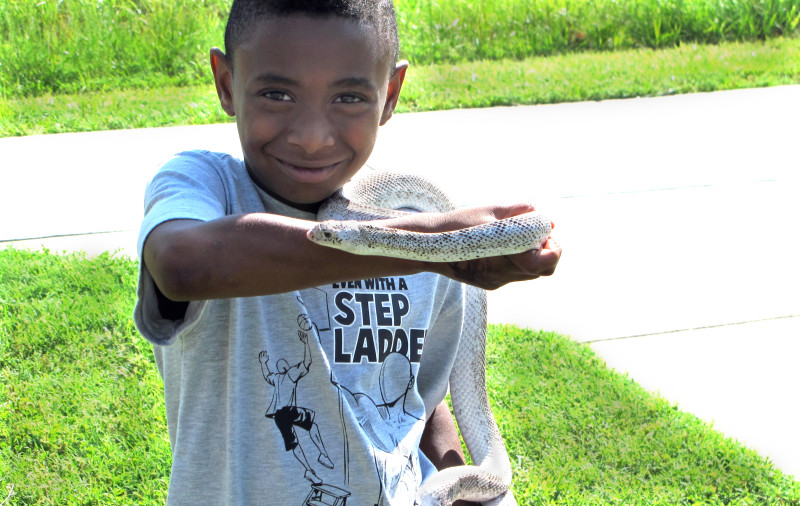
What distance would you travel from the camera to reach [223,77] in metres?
2.05

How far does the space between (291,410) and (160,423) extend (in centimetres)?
181

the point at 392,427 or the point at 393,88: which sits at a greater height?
the point at 393,88

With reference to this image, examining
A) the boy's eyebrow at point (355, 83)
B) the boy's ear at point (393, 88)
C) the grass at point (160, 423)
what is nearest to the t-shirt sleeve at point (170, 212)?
the boy's eyebrow at point (355, 83)

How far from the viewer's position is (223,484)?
1870 millimetres

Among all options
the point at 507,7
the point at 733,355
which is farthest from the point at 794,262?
the point at 507,7

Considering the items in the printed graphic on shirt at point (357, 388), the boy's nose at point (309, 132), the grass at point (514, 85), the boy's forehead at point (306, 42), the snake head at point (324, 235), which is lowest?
the grass at point (514, 85)

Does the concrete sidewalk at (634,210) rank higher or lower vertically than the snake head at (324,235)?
lower

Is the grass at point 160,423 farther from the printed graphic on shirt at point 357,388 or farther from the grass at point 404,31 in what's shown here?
the grass at point 404,31

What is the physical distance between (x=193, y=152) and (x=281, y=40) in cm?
34

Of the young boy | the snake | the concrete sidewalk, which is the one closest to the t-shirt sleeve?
the young boy

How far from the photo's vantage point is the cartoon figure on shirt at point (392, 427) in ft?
6.39

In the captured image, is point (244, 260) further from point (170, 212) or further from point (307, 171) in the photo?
point (307, 171)

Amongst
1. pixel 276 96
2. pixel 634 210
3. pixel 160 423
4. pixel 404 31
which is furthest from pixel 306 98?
pixel 404 31

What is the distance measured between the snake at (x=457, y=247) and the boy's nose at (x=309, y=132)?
20cm
